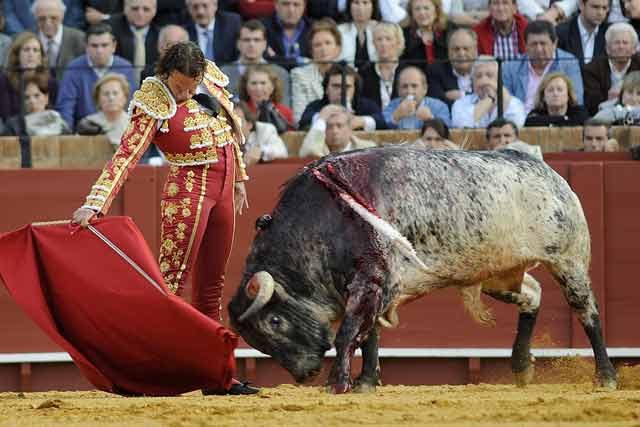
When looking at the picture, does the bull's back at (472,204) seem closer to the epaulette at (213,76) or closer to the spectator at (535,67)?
the epaulette at (213,76)

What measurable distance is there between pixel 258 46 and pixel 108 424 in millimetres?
4835

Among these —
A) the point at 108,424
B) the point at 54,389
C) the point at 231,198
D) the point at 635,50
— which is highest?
the point at 635,50

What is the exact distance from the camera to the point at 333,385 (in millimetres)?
6523

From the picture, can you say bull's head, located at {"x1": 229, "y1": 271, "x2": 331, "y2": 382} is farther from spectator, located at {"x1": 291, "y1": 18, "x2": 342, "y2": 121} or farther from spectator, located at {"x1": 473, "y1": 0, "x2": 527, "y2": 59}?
spectator, located at {"x1": 473, "y1": 0, "x2": 527, "y2": 59}

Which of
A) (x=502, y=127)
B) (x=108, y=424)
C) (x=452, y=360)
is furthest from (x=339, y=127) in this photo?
(x=108, y=424)

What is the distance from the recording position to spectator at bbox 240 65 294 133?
30.8ft

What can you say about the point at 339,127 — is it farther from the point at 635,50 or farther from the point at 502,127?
the point at 635,50

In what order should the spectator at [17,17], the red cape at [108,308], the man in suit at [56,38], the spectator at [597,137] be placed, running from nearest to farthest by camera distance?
the red cape at [108,308] < the spectator at [597,137] < the man in suit at [56,38] < the spectator at [17,17]

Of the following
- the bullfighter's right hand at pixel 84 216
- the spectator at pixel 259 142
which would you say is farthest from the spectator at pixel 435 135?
the bullfighter's right hand at pixel 84 216

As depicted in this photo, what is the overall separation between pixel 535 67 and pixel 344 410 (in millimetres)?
4580

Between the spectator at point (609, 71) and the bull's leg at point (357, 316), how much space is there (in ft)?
11.3

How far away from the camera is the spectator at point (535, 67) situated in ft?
31.2

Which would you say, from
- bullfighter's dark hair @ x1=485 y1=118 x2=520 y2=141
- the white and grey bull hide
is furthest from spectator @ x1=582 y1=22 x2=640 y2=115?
the white and grey bull hide

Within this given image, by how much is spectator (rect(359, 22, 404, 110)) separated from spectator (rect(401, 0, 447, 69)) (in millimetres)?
201
